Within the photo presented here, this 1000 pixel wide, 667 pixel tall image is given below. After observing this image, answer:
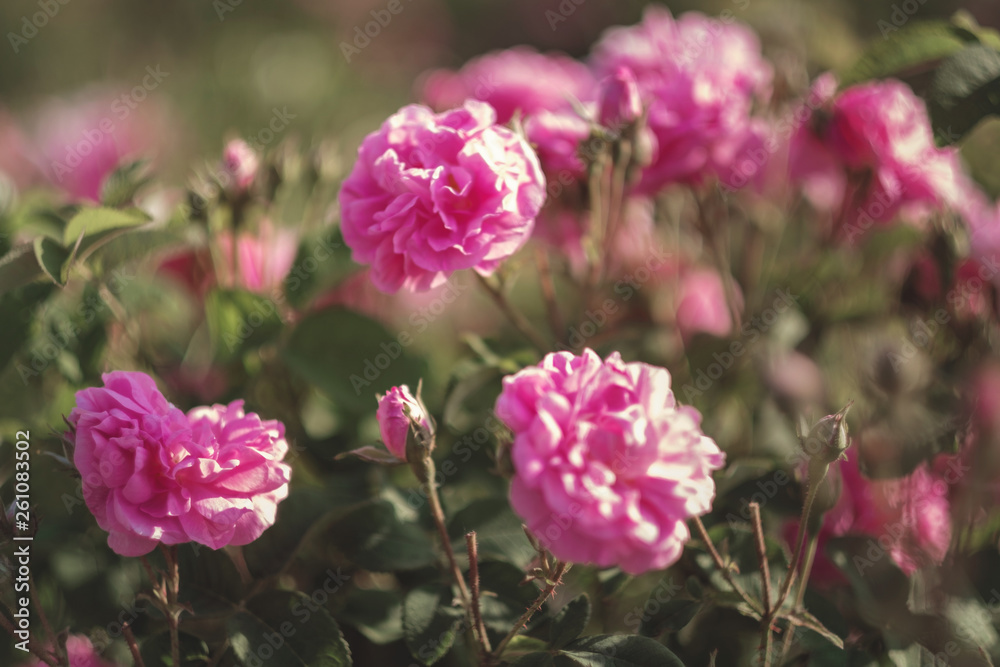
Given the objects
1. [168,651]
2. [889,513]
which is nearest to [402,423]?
[168,651]

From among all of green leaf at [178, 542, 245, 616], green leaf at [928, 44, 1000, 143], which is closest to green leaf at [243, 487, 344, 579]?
green leaf at [178, 542, 245, 616]

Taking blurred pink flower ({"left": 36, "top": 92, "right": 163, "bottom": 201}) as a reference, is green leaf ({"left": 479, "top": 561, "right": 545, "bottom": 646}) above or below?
above

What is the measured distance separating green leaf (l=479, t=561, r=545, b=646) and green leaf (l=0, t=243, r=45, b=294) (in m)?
0.39

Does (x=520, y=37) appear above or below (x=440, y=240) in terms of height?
below

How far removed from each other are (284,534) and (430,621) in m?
0.13

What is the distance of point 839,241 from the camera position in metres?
0.88

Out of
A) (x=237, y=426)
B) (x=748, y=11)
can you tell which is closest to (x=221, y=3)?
(x=748, y=11)

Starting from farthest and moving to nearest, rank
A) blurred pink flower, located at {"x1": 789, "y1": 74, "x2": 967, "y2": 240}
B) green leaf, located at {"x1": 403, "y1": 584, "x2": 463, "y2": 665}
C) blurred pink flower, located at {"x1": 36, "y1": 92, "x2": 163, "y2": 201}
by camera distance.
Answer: blurred pink flower, located at {"x1": 36, "y1": 92, "x2": 163, "y2": 201} → blurred pink flower, located at {"x1": 789, "y1": 74, "x2": 967, "y2": 240} → green leaf, located at {"x1": 403, "y1": 584, "x2": 463, "y2": 665}

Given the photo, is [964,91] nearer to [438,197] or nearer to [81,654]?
[438,197]

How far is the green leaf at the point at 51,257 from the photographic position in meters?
0.56

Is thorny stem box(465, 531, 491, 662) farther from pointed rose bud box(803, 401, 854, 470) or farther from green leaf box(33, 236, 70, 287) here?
green leaf box(33, 236, 70, 287)

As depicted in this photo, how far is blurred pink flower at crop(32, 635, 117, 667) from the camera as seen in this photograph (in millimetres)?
575

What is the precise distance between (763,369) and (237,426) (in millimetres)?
474

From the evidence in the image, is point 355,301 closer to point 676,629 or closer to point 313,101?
point 676,629
